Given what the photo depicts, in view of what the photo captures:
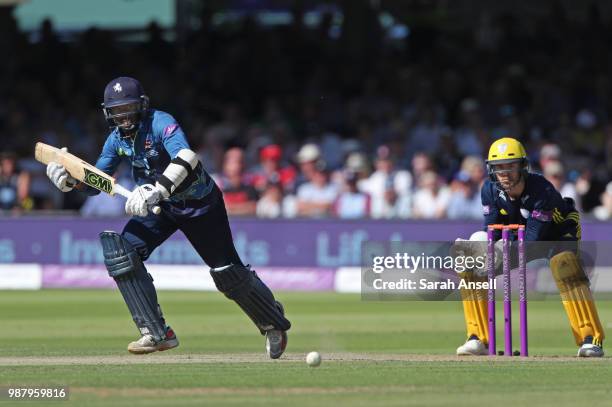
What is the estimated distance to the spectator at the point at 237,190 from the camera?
17.8 m

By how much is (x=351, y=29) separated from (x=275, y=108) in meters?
2.52

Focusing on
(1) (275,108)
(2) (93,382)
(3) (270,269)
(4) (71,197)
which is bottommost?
(2) (93,382)

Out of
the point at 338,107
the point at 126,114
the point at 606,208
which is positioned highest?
the point at 338,107

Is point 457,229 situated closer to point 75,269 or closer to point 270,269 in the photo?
point 270,269

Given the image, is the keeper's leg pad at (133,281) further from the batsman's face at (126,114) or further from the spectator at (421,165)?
the spectator at (421,165)

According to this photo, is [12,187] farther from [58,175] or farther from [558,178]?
[58,175]

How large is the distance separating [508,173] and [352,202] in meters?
8.32

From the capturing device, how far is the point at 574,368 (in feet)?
28.6

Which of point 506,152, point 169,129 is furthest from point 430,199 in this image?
point 169,129

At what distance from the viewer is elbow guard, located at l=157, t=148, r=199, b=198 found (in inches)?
348

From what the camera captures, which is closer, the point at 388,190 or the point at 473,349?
the point at 473,349

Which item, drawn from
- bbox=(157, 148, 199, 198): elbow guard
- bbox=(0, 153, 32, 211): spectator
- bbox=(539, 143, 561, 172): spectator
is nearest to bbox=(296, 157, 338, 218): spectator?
bbox=(539, 143, 561, 172): spectator

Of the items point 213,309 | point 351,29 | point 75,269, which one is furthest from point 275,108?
point 213,309

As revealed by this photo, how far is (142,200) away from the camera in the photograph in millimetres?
8797
